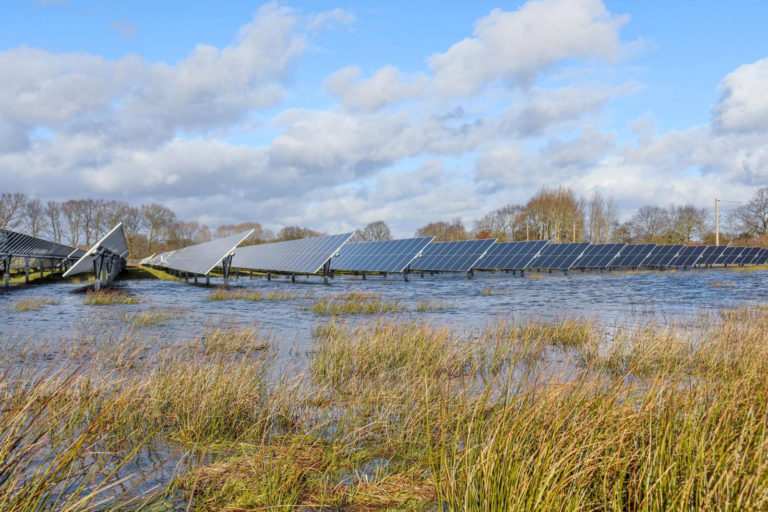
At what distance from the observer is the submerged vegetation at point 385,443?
245cm

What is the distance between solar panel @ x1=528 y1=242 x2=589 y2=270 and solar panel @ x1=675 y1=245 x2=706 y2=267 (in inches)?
451

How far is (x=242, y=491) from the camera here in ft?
9.50

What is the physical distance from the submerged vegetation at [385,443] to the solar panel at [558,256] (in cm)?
3288

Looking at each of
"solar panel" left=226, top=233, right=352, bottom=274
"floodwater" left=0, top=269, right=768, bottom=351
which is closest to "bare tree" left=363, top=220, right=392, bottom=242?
"solar panel" left=226, top=233, right=352, bottom=274

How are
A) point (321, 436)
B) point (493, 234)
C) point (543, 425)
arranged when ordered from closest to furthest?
point (543, 425)
point (321, 436)
point (493, 234)

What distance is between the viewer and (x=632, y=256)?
4250 centimetres

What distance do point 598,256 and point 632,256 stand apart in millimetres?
4217

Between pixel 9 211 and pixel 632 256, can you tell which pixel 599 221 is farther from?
pixel 9 211

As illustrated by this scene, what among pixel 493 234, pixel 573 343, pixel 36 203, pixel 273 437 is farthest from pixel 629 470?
pixel 36 203

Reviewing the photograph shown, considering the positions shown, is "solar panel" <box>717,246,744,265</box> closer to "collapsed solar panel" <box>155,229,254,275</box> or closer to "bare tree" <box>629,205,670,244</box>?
"bare tree" <box>629,205,670,244</box>

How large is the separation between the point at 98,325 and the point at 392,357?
6.92m

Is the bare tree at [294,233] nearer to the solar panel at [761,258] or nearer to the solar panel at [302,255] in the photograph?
the solar panel at [302,255]

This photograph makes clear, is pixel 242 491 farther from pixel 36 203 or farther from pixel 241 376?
pixel 36 203

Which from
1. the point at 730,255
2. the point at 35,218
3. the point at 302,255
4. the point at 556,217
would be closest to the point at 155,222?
the point at 35,218
